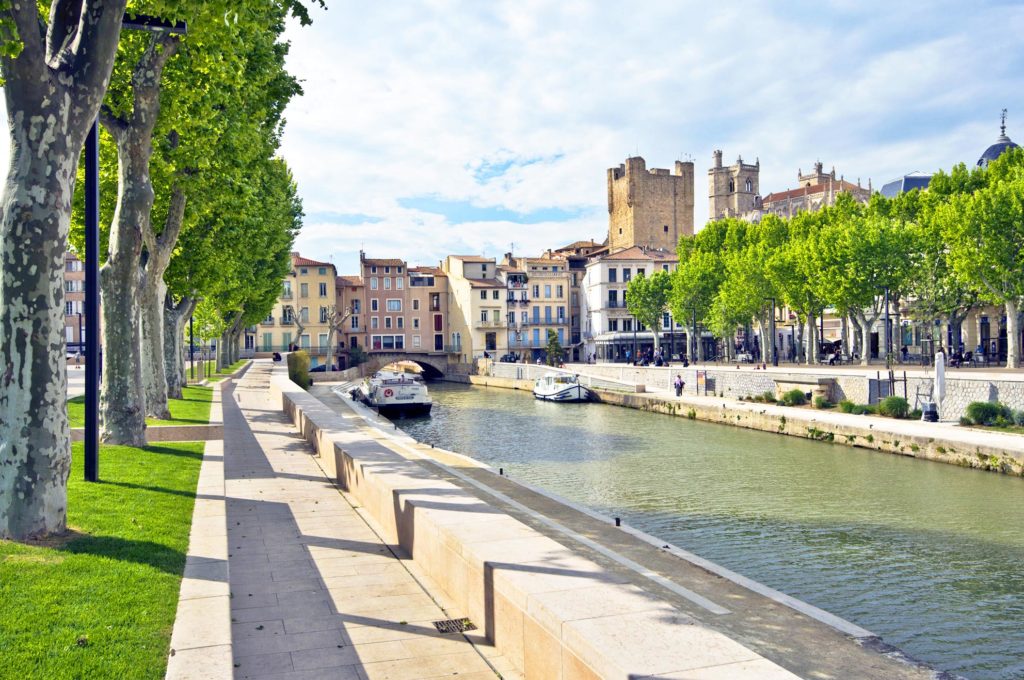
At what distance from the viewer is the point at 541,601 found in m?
6.10

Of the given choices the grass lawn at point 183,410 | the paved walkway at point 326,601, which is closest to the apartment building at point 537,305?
the grass lawn at point 183,410

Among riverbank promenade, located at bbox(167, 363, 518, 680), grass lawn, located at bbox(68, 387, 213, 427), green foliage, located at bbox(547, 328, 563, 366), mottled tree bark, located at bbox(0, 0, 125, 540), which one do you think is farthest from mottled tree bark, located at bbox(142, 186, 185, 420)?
green foliage, located at bbox(547, 328, 563, 366)

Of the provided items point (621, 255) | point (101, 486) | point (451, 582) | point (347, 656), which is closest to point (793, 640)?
point (451, 582)

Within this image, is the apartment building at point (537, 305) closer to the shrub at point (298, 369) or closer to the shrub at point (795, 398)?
the shrub at point (298, 369)

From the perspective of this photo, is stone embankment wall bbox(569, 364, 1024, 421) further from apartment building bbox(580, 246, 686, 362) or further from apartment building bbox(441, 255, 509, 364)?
apartment building bbox(441, 255, 509, 364)

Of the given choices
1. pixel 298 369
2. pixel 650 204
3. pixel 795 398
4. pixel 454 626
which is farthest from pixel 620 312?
pixel 454 626

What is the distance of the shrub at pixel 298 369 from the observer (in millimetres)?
55847

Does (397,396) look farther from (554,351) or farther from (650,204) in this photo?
(650,204)

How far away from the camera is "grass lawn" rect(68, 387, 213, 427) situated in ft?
73.0

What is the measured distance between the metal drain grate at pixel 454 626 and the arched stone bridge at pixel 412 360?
84.9 meters

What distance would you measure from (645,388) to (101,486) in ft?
145

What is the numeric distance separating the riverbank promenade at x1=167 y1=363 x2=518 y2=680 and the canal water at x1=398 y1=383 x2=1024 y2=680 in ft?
23.9

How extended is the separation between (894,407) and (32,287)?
32740mm

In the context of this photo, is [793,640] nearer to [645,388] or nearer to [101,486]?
[101,486]
